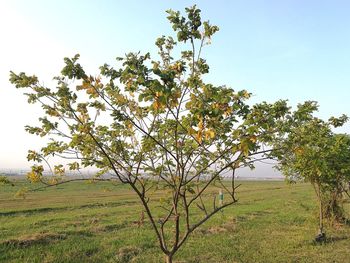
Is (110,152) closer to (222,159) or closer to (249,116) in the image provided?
(222,159)

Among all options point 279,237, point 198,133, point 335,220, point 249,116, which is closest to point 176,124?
point 198,133

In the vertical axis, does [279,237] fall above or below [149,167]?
below

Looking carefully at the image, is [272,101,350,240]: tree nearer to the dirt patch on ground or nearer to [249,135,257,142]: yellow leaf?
[249,135,257,142]: yellow leaf

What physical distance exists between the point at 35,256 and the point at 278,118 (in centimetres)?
1002

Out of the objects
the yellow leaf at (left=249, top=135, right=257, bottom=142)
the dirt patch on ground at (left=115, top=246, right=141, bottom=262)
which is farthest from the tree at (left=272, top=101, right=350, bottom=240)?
the dirt patch on ground at (left=115, top=246, right=141, bottom=262)

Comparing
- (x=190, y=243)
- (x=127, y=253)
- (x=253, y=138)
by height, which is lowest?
(x=127, y=253)

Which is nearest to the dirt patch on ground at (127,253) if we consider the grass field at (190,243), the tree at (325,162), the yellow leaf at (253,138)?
the grass field at (190,243)

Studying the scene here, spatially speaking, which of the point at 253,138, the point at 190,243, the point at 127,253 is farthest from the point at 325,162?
the point at 253,138

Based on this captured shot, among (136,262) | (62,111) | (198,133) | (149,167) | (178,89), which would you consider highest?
(178,89)

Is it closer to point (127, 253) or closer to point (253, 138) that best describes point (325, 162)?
point (127, 253)

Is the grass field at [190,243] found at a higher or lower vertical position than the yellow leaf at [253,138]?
lower

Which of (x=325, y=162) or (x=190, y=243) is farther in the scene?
(x=190, y=243)

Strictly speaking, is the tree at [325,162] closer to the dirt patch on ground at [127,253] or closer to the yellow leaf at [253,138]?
the yellow leaf at [253,138]

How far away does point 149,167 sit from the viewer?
6141 millimetres
